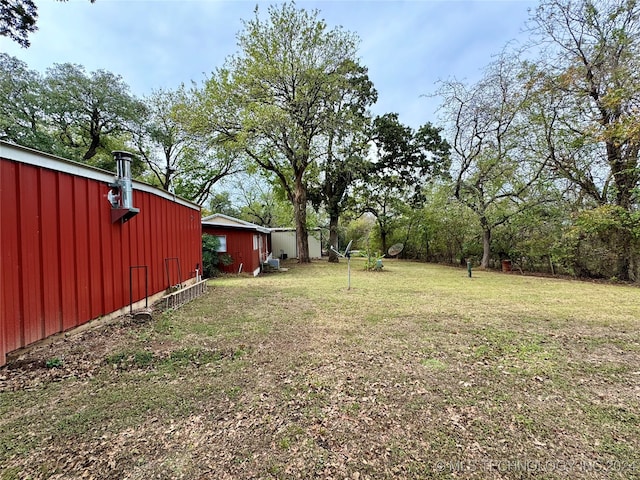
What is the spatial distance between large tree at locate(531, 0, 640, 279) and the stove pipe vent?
1189cm

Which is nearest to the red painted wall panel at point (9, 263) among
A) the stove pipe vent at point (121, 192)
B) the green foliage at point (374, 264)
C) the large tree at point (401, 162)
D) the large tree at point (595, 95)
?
the stove pipe vent at point (121, 192)

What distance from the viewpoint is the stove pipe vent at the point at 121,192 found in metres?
4.22

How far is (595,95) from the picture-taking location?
29.1 ft

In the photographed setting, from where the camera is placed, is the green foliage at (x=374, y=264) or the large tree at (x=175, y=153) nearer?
the green foliage at (x=374, y=264)

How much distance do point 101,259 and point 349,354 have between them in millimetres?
3774

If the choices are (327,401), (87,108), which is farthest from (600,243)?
(87,108)

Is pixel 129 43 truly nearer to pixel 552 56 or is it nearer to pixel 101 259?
pixel 101 259

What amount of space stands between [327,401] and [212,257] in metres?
9.60

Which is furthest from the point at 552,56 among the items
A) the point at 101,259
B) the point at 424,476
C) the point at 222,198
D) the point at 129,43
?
the point at 222,198

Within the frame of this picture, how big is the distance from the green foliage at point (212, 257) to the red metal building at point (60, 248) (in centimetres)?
542

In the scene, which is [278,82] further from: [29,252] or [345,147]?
[29,252]

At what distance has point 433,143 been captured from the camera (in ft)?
53.0

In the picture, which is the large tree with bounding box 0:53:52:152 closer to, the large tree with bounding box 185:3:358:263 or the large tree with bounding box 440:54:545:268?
the large tree with bounding box 185:3:358:263

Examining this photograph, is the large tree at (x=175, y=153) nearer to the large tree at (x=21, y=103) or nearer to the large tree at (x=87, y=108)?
the large tree at (x=87, y=108)
